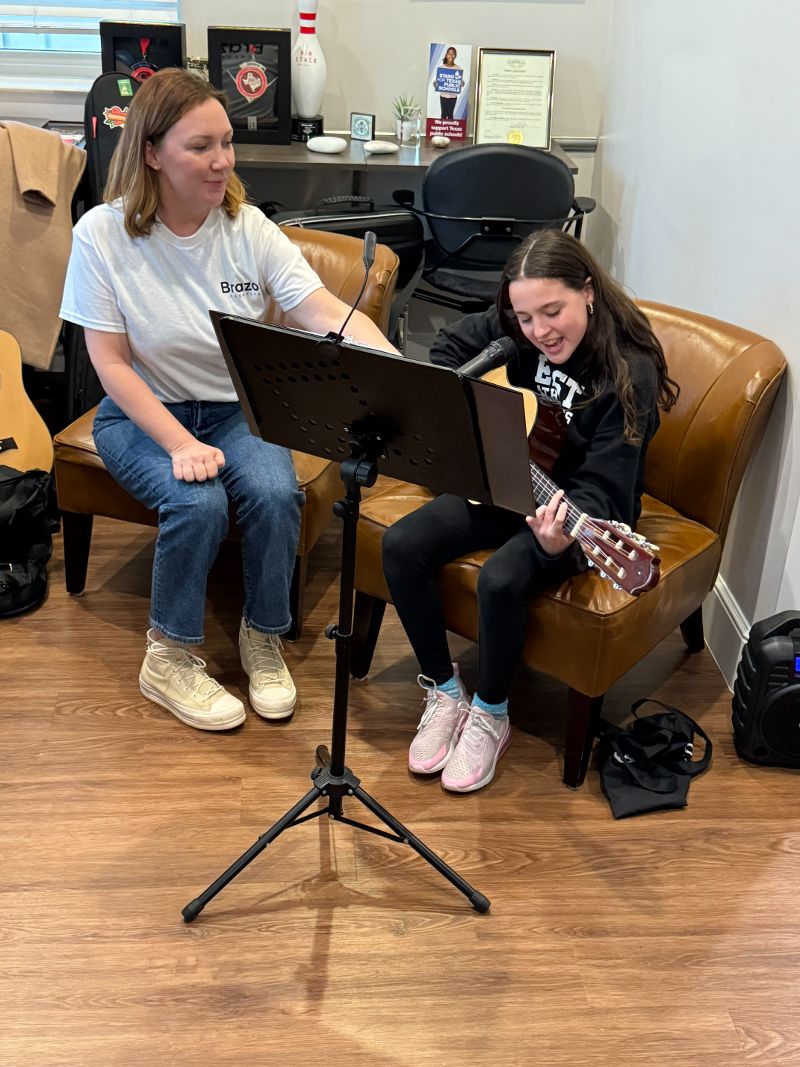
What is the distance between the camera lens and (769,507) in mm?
2291

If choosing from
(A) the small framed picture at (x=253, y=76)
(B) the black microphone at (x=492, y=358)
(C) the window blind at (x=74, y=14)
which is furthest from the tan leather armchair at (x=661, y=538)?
(C) the window blind at (x=74, y=14)

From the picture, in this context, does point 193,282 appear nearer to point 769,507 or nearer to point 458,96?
point 769,507

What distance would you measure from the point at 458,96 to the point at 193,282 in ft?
5.91

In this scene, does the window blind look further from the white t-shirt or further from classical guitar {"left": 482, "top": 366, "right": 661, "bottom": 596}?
classical guitar {"left": 482, "top": 366, "right": 661, "bottom": 596}

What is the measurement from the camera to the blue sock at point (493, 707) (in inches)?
83.0

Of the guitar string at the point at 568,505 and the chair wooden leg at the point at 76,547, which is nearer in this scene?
the guitar string at the point at 568,505

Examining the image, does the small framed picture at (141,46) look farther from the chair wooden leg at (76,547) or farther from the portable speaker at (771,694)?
the portable speaker at (771,694)

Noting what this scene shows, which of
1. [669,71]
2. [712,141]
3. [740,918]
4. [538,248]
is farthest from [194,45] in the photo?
[740,918]

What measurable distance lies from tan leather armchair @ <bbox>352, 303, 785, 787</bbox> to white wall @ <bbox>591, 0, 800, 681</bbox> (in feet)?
0.36

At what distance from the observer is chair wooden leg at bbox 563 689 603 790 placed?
6.66 ft

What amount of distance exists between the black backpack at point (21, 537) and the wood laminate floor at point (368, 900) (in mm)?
194

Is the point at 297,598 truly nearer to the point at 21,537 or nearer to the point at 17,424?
the point at 21,537

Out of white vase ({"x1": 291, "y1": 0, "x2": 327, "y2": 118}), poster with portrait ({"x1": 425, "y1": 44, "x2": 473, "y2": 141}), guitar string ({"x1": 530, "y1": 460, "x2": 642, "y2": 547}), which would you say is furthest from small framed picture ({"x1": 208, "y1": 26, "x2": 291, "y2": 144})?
guitar string ({"x1": 530, "y1": 460, "x2": 642, "y2": 547})

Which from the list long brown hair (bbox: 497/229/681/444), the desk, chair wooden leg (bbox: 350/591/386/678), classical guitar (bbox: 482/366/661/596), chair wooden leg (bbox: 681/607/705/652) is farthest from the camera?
the desk
